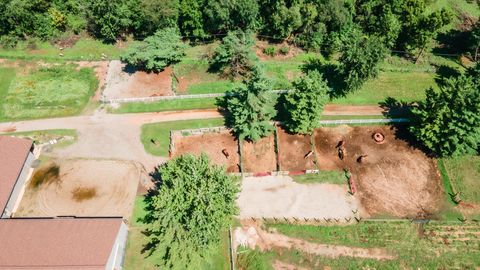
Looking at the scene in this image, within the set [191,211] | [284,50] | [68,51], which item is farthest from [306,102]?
[68,51]

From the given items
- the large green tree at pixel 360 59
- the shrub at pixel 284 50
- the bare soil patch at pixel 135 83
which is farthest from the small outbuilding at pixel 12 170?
the large green tree at pixel 360 59

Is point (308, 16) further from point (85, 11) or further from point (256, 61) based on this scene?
point (85, 11)

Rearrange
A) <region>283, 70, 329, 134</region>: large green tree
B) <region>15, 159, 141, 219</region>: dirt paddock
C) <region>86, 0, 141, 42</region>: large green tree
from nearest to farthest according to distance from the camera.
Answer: <region>15, 159, 141, 219</region>: dirt paddock < <region>283, 70, 329, 134</region>: large green tree < <region>86, 0, 141, 42</region>: large green tree

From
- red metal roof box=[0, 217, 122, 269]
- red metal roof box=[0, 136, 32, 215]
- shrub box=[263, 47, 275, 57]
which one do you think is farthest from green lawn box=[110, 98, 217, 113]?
red metal roof box=[0, 217, 122, 269]

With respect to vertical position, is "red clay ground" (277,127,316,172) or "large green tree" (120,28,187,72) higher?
"large green tree" (120,28,187,72)

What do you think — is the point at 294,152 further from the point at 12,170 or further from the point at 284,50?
the point at 12,170

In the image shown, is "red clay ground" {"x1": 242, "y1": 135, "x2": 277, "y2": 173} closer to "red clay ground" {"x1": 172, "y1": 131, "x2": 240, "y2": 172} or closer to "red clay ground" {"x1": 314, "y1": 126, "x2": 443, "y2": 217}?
"red clay ground" {"x1": 172, "y1": 131, "x2": 240, "y2": 172}
